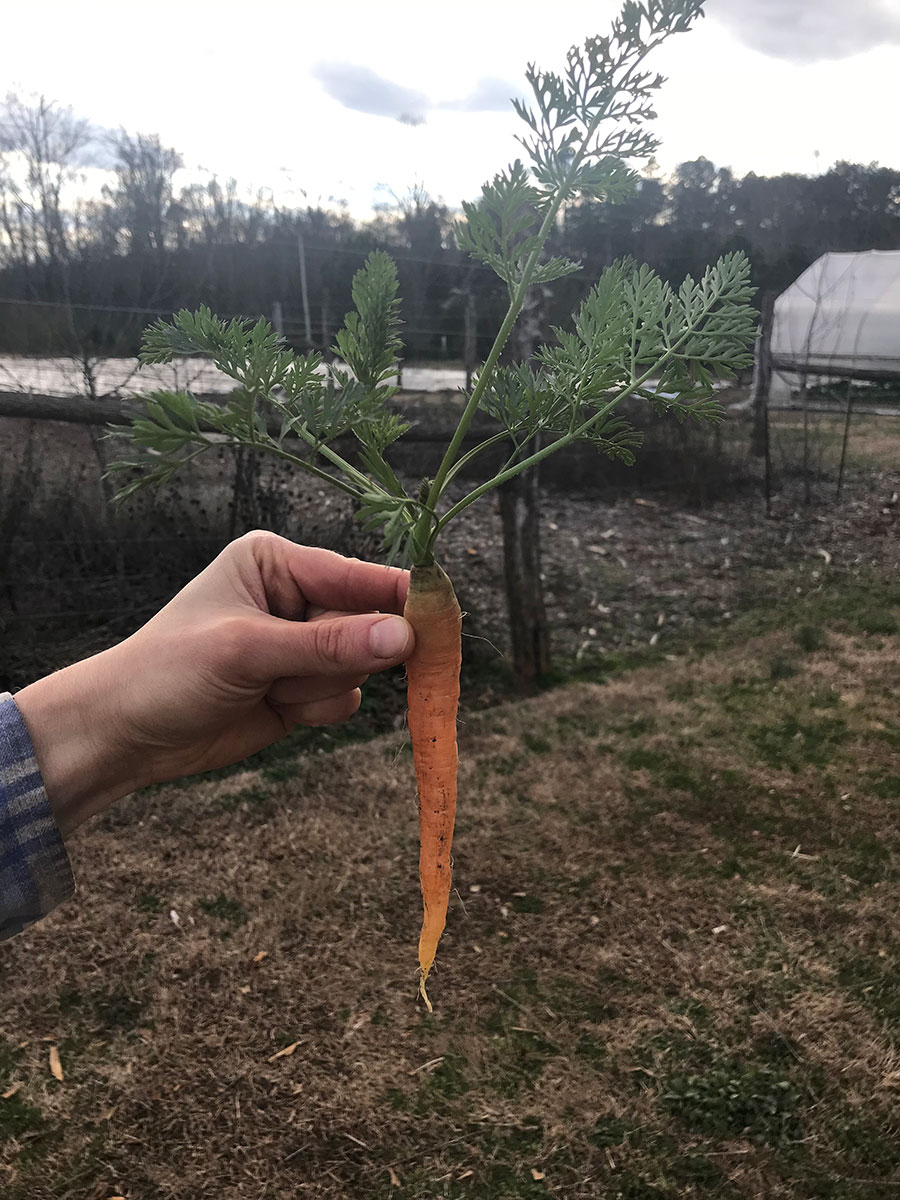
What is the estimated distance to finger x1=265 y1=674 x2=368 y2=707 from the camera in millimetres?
1784

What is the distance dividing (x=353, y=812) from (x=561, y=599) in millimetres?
2944

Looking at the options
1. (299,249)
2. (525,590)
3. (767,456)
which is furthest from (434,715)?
(767,456)

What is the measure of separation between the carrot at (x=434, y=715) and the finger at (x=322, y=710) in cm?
22

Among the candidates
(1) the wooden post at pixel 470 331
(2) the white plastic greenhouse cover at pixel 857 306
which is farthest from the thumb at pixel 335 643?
(2) the white plastic greenhouse cover at pixel 857 306

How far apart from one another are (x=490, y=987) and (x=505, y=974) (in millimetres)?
70

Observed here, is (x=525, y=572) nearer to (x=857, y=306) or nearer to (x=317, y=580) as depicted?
(x=317, y=580)

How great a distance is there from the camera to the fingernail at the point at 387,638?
1.35m

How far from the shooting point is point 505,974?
95.1 inches

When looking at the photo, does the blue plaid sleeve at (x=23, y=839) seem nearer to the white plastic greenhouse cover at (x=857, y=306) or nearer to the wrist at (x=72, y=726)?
the wrist at (x=72, y=726)

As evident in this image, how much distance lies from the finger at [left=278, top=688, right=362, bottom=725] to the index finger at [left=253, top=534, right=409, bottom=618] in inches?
8.6

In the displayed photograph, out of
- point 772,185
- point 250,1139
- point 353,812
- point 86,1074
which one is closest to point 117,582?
point 353,812

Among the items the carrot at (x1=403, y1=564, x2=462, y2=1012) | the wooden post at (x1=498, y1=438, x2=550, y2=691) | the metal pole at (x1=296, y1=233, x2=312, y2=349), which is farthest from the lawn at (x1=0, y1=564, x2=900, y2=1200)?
the metal pole at (x1=296, y1=233, x2=312, y2=349)

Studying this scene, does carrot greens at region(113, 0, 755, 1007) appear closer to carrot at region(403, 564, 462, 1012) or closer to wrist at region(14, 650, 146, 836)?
carrot at region(403, 564, 462, 1012)

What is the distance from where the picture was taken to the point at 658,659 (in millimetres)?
4781
